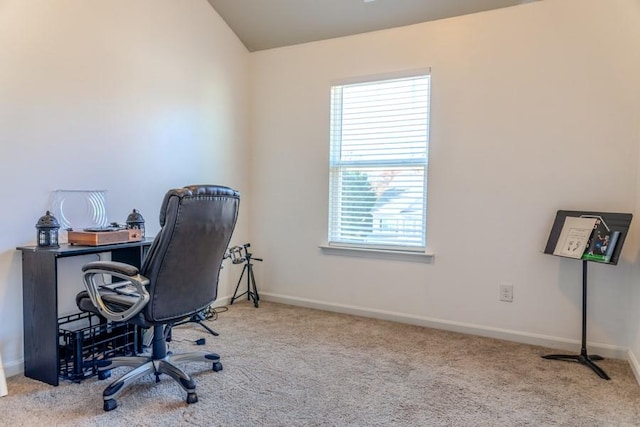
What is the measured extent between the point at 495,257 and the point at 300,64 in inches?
93.1

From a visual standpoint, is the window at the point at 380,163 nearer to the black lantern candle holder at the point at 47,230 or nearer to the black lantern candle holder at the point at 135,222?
the black lantern candle holder at the point at 135,222

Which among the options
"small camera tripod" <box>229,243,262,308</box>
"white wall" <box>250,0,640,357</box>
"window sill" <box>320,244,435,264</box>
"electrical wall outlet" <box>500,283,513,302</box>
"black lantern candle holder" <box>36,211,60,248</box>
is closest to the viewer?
"black lantern candle holder" <box>36,211,60,248</box>

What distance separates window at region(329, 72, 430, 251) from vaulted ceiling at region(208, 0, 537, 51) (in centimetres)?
46

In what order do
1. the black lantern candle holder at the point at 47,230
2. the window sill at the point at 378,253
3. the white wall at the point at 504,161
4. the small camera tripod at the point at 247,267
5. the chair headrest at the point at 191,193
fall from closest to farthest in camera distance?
1. the chair headrest at the point at 191,193
2. the black lantern candle holder at the point at 47,230
3. the white wall at the point at 504,161
4. the window sill at the point at 378,253
5. the small camera tripod at the point at 247,267

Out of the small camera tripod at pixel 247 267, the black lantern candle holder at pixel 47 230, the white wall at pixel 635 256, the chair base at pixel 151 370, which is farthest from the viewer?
the small camera tripod at pixel 247 267

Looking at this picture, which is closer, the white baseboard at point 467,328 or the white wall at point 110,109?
the white wall at point 110,109

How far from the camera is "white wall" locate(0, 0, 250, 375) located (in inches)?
97.6

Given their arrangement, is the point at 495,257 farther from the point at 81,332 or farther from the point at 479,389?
the point at 81,332

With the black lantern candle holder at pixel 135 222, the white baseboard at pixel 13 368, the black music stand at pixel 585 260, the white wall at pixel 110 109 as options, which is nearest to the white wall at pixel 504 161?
the black music stand at pixel 585 260

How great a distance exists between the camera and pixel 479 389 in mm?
2342

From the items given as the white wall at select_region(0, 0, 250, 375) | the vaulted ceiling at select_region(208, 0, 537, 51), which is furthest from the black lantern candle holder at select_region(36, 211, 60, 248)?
the vaulted ceiling at select_region(208, 0, 537, 51)

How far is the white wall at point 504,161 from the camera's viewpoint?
283 cm

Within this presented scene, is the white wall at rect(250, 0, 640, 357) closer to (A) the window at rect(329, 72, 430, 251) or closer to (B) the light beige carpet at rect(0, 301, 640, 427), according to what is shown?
(A) the window at rect(329, 72, 430, 251)

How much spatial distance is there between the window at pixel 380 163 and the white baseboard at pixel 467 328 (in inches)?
22.0
